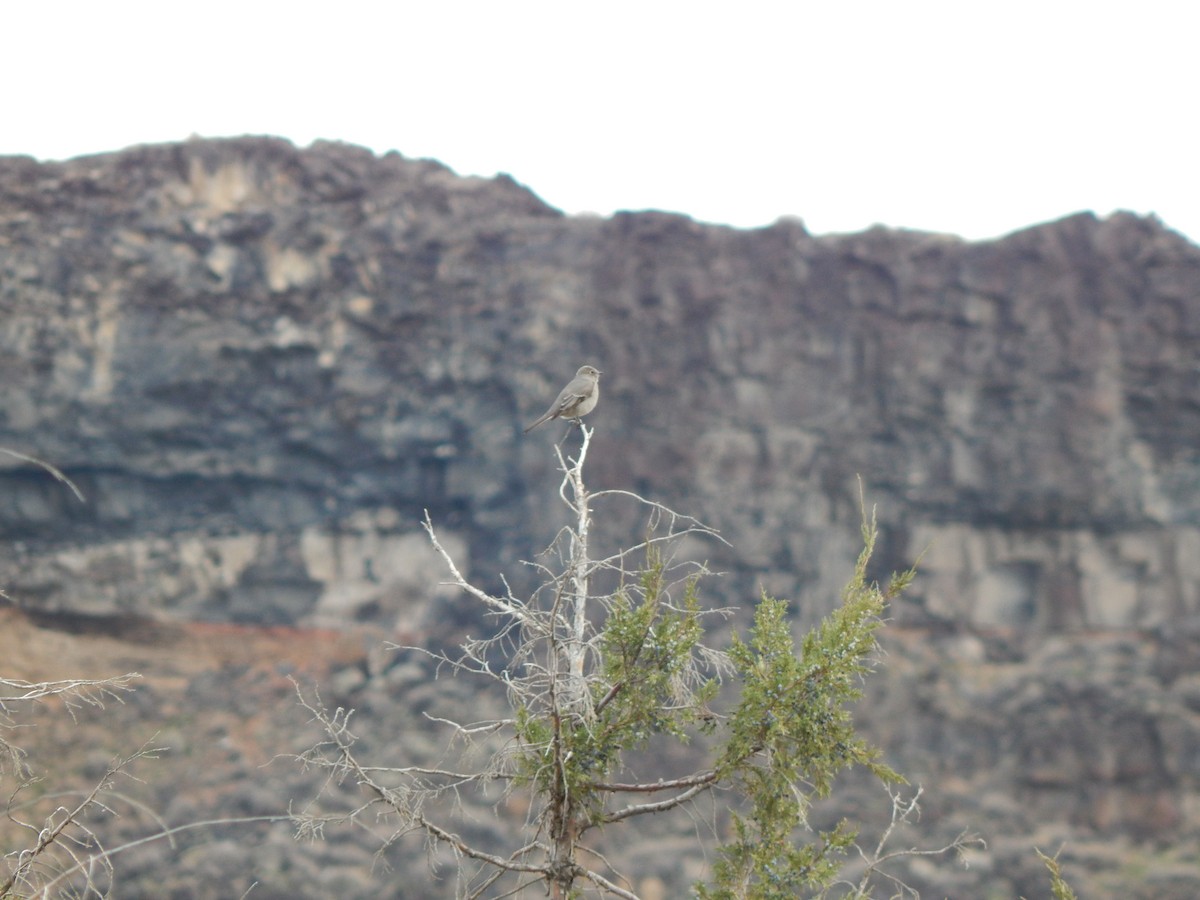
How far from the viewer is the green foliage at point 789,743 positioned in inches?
247

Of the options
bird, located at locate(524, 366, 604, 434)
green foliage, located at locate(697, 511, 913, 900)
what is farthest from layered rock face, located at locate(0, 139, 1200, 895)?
green foliage, located at locate(697, 511, 913, 900)

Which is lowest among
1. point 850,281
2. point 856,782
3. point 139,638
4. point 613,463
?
point 856,782

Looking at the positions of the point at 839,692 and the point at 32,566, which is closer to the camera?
the point at 839,692

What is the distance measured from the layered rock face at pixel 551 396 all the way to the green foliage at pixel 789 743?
35.7 metres

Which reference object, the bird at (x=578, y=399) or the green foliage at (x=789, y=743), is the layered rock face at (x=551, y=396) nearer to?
the bird at (x=578, y=399)

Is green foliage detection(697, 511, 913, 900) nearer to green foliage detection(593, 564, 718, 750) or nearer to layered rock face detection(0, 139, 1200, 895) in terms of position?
green foliage detection(593, 564, 718, 750)

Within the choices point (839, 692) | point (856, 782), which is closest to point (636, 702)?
point (839, 692)

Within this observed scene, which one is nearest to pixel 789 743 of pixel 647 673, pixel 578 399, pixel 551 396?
pixel 647 673

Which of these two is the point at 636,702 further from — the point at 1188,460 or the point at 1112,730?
the point at 1188,460

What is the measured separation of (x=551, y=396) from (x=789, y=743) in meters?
38.2

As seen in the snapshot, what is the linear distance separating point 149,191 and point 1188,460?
36384mm

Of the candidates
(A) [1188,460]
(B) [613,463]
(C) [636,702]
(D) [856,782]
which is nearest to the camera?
(C) [636,702]

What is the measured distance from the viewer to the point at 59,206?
145 ft

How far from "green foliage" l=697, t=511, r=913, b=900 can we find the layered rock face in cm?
3570
